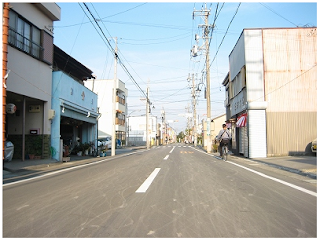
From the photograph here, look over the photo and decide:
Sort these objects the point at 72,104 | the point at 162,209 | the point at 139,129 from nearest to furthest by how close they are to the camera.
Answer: the point at 162,209, the point at 72,104, the point at 139,129

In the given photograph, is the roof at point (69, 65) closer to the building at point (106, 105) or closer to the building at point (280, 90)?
the building at point (280, 90)

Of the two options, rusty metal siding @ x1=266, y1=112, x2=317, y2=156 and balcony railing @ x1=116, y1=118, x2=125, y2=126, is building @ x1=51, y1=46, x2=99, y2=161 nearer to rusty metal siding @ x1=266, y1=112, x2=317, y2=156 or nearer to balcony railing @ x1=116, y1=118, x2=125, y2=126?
rusty metal siding @ x1=266, y1=112, x2=317, y2=156

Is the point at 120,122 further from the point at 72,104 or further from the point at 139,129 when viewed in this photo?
the point at 139,129

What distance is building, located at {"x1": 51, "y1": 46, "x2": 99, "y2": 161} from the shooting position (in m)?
16.2

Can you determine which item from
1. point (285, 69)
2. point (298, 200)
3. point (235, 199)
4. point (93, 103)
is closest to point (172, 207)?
point (235, 199)

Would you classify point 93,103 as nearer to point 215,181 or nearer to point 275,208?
point 215,181

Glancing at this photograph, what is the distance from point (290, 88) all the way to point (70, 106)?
44.7 feet

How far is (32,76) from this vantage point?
46.2 feet

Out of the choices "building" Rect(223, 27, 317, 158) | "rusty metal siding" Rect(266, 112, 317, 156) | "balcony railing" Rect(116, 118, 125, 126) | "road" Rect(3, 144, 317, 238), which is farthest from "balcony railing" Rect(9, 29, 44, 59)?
"balcony railing" Rect(116, 118, 125, 126)

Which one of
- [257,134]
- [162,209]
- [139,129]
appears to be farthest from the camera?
[139,129]

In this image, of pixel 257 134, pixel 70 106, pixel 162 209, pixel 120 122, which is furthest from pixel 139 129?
pixel 162 209

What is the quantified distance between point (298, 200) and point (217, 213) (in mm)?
2019

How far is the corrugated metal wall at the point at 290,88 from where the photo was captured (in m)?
16.2

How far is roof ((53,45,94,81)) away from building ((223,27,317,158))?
12.0m
